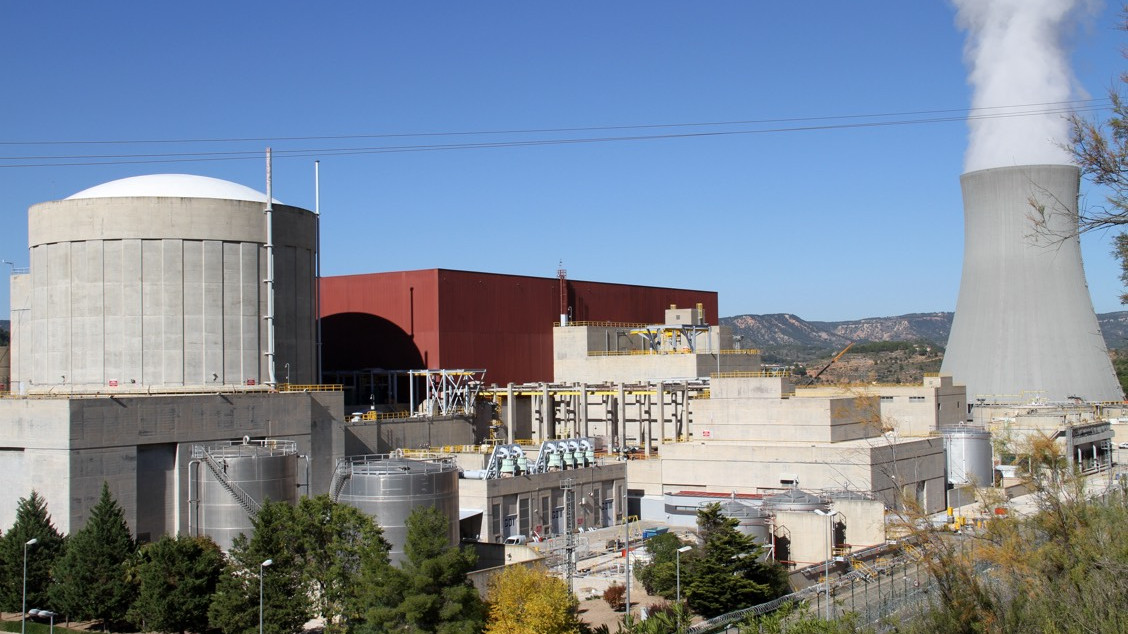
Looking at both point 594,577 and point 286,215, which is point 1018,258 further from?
point 286,215

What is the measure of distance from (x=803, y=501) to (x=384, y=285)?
95.3 feet

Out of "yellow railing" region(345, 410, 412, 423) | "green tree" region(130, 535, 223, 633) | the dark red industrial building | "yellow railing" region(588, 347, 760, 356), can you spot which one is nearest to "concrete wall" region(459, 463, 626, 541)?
"yellow railing" region(345, 410, 412, 423)

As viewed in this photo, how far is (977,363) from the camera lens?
219 feet

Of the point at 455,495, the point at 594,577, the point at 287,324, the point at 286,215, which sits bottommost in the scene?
the point at 594,577

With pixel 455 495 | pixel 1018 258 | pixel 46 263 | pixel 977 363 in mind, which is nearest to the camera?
pixel 455 495

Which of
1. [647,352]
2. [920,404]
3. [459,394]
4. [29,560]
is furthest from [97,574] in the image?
[920,404]

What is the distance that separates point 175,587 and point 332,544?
203 inches

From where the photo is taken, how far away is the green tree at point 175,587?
3209cm

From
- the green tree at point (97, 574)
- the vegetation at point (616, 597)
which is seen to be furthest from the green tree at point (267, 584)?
the vegetation at point (616, 597)

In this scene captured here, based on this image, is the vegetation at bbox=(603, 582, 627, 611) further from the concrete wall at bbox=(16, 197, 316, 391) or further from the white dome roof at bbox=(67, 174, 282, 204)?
the white dome roof at bbox=(67, 174, 282, 204)

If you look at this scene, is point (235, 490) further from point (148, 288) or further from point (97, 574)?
point (148, 288)

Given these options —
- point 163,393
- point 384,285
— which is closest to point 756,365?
point 384,285

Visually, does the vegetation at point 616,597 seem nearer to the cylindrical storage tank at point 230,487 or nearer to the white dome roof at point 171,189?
the cylindrical storage tank at point 230,487

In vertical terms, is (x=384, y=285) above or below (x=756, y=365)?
above
